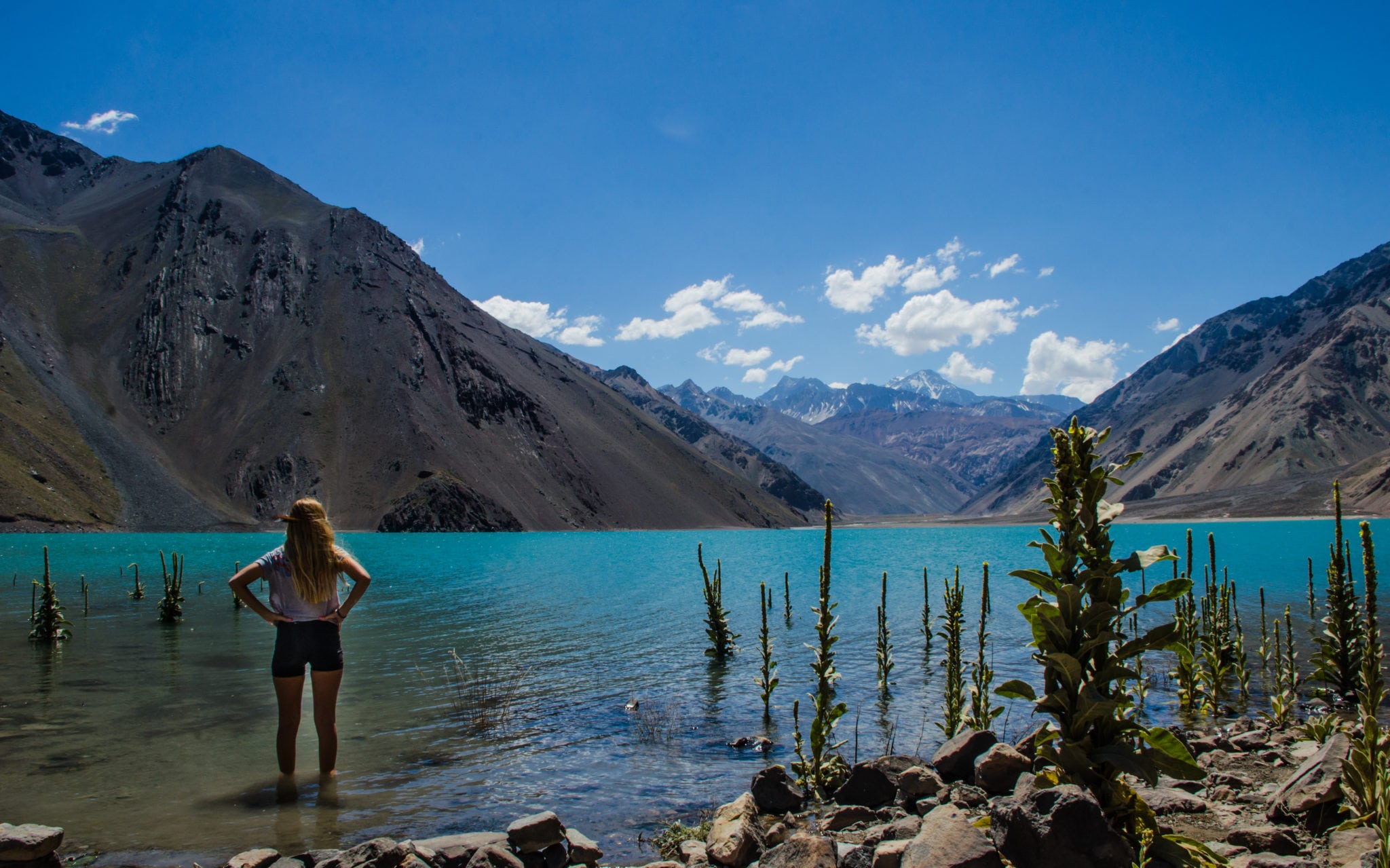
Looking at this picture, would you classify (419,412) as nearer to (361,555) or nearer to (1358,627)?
(361,555)

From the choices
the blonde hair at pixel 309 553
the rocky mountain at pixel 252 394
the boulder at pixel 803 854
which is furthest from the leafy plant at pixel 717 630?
→ the rocky mountain at pixel 252 394

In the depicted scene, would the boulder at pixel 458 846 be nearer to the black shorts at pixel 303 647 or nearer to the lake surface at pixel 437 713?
the lake surface at pixel 437 713

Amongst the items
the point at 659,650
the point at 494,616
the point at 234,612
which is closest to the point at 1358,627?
the point at 659,650

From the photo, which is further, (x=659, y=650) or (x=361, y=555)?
(x=361, y=555)

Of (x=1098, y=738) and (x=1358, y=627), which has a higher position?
(x=1098, y=738)

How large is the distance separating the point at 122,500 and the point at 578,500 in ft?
274

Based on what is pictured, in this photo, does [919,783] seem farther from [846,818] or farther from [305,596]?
[305,596]

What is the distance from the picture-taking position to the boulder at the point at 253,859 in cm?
812

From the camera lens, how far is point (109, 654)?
24.1 m

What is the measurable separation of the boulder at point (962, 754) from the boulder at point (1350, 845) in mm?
4307

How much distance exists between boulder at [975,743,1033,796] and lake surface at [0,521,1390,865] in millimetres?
4298

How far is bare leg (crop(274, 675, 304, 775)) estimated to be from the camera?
10164 millimetres

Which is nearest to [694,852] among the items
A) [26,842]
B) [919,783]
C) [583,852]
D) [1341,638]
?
[583,852]

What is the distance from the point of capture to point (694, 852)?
9320mm
